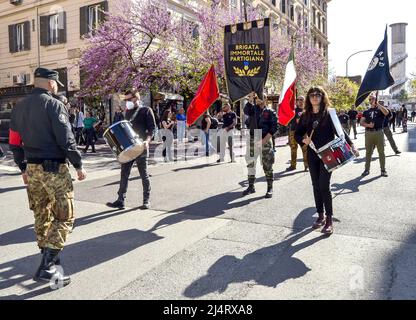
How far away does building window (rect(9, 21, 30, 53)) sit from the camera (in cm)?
2516

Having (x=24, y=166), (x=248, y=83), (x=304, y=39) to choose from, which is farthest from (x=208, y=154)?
(x=304, y=39)

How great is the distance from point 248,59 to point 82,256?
17.0ft

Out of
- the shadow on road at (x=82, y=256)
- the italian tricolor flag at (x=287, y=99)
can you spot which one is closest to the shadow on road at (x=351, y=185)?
the italian tricolor flag at (x=287, y=99)

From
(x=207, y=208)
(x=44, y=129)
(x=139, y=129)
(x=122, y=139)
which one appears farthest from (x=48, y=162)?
(x=207, y=208)

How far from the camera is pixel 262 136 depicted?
7234mm

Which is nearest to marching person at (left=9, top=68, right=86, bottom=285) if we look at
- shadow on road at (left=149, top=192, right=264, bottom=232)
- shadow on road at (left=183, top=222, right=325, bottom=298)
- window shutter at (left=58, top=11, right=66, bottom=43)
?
shadow on road at (left=183, top=222, right=325, bottom=298)

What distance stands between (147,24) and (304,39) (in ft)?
48.4

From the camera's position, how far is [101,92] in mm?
18766

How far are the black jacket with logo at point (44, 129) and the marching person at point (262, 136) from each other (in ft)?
13.4

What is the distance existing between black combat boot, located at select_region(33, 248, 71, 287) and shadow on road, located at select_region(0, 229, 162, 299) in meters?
0.08

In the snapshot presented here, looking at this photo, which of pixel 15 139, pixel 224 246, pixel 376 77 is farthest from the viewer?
pixel 376 77

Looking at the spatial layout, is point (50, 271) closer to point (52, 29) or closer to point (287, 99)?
point (287, 99)
